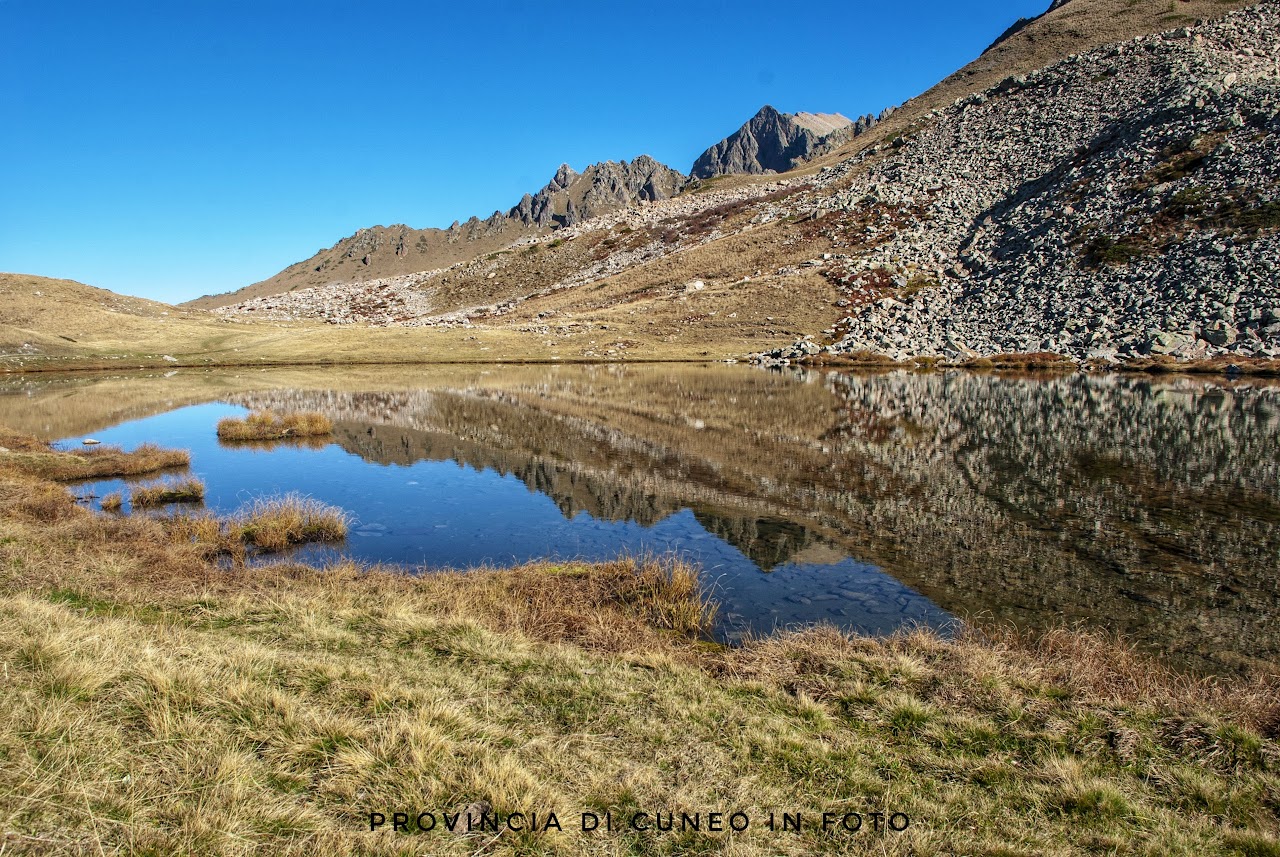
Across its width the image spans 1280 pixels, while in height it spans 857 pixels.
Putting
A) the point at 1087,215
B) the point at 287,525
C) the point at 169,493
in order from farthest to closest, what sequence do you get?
the point at 1087,215 → the point at 169,493 → the point at 287,525

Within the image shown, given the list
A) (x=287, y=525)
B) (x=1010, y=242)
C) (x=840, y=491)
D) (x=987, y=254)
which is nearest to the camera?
(x=287, y=525)

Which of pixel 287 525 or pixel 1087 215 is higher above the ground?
pixel 1087 215

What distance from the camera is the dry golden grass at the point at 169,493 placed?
20.7 metres

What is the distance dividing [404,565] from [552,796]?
35.8 feet

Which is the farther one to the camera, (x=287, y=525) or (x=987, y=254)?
(x=987, y=254)

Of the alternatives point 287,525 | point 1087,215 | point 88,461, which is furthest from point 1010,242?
point 88,461

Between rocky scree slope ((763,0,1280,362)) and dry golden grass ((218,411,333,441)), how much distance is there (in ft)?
184

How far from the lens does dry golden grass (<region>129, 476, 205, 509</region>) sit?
20703 millimetres

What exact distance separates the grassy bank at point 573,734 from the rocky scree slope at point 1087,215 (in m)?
72.3

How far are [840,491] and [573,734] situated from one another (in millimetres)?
17045

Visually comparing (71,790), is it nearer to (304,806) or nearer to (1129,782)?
(304,806)

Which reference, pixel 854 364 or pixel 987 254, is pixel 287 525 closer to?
pixel 854 364

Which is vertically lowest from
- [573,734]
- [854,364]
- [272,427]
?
[573,734]

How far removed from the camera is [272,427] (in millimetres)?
34438
